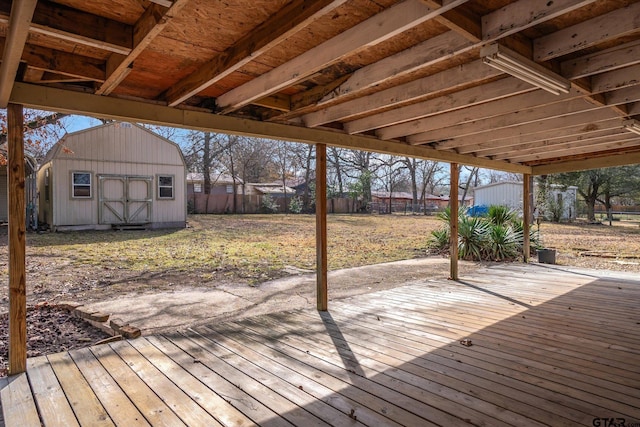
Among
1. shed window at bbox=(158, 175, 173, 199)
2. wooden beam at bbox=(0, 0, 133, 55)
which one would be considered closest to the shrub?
wooden beam at bbox=(0, 0, 133, 55)

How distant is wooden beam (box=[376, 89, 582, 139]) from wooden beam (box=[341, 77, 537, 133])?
0.53ft

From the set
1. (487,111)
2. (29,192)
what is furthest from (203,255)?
(29,192)

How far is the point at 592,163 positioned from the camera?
20.8 feet

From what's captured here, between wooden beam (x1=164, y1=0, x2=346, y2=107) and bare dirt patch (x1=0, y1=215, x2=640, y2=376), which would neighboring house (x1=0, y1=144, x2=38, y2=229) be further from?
wooden beam (x1=164, y1=0, x2=346, y2=107)

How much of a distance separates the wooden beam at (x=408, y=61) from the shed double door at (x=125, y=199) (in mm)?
11711

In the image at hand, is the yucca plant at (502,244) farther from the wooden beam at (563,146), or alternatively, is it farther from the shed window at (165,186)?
the shed window at (165,186)

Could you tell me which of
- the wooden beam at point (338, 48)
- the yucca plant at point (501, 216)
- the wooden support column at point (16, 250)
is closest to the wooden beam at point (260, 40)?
the wooden beam at point (338, 48)

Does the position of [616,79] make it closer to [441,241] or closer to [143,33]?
[143,33]

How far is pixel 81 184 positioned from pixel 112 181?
0.86 meters

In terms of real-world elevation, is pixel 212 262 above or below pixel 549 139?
below

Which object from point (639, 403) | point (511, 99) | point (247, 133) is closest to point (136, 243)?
point (247, 133)

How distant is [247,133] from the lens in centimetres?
366

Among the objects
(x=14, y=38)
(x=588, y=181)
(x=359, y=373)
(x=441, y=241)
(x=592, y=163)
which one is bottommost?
(x=359, y=373)

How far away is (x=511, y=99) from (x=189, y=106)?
275 centimetres
